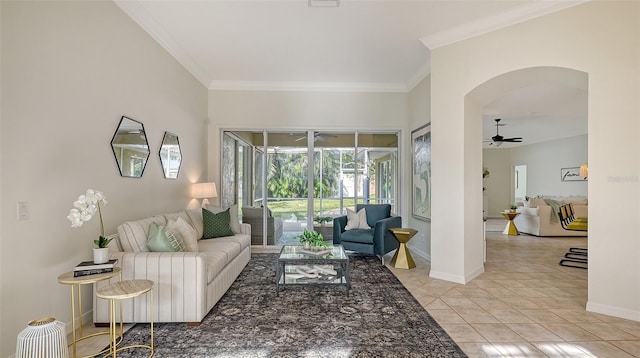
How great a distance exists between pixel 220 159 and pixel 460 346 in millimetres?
5022

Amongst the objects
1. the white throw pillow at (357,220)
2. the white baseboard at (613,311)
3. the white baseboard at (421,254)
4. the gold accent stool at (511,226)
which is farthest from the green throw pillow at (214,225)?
the gold accent stool at (511,226)

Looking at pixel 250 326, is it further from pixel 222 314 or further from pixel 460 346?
pixel 460 346

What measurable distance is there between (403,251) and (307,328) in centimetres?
240

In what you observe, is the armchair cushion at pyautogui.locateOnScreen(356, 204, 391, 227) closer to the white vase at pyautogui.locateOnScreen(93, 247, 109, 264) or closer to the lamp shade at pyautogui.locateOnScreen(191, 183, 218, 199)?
the lamp shade at pyautogui.locateOnScreen(191, 183, 218, 199)

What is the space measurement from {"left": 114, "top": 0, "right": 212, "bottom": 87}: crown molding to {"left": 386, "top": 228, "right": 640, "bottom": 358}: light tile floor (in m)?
4.34

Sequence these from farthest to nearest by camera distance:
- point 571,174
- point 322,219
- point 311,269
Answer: point 571,174
point 322,219
point 311,269

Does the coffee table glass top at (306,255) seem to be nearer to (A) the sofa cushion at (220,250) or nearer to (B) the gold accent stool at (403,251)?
(A) the sofa cushion at (220,250)

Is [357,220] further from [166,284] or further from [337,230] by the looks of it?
[166,284]

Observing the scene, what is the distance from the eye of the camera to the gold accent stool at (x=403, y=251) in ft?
15.0

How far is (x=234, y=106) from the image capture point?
6.03 m

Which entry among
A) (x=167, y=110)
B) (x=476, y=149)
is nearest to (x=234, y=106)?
(x=167, y=110)

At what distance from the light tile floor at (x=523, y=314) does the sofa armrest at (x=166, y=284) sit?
2179 mm

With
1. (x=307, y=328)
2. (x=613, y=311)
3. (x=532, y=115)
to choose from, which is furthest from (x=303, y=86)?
→ (x=613, y=311)

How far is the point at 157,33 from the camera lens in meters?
3.86
